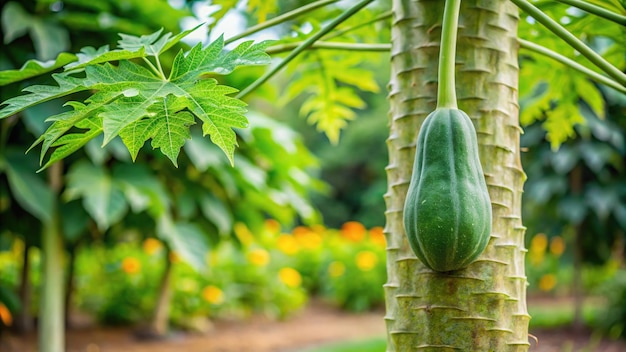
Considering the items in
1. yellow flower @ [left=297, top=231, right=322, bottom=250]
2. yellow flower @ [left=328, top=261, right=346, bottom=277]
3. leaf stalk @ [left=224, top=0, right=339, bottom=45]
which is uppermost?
yellow flower @ [left=297, top=231, right=322, bottom=250]

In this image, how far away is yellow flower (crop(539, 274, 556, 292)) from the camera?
745 cm

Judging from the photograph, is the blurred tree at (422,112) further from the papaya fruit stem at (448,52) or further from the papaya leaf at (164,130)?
the papaya fruit stem at (448,52)

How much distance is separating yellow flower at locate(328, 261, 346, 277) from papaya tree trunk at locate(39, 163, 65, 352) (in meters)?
4.35

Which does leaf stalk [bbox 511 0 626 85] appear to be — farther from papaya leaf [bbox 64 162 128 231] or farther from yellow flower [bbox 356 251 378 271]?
yellow flower [bbox 356 251 378 271]

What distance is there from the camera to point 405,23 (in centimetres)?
93

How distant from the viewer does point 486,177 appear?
0.85m

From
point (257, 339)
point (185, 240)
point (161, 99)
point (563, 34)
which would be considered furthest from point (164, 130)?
point (257, 339)

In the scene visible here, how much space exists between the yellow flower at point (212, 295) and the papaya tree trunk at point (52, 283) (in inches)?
79.0

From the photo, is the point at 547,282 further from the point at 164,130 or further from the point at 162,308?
the point at 164,130

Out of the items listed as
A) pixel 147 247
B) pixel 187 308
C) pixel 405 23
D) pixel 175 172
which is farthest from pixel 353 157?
pixel 405 23

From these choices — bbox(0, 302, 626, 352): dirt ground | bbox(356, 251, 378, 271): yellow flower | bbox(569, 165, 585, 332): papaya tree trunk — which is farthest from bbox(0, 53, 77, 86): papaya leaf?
bbox(356, 251, 378, 271): yellow flower

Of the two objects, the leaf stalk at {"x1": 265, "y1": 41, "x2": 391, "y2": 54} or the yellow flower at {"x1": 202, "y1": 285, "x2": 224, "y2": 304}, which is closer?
the leaf stalk at {"x1": 265, "y1": 41, "x2": 391, "y2": 54}

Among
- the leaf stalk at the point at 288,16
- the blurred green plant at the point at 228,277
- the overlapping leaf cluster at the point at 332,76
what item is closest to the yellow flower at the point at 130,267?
the blurred green plant at the point at 228,277

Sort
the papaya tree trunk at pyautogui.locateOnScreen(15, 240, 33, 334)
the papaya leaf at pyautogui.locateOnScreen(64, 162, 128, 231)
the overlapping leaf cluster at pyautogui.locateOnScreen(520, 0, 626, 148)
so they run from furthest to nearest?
the papaya tree trunk at pyautogui.locateOnScreen(15, 240, 33, 334), the papaya leaf at pyautogui.locateOnScreen(64, 162, 128, 231), the overlapping leaf cluster at pyautogui.locateOnScreen(520, 0, 626, 148)
